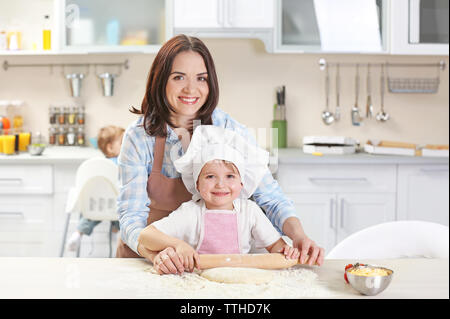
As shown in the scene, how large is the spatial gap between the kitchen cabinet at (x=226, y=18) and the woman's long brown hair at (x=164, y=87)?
3.03 feet

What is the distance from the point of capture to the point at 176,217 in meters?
0.55

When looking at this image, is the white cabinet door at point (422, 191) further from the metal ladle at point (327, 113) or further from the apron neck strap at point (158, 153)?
the apron neck strap at point (158, 153)

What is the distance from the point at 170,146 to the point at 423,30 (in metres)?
1.15

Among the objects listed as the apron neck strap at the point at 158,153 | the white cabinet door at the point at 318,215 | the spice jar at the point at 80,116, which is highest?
the spice jar at the point at 80,116

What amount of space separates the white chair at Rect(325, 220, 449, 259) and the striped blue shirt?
0.58 ft

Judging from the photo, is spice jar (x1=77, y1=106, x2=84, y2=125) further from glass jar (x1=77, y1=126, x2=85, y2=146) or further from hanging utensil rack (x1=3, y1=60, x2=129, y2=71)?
hanging utensil rack (x1=3, y1=60, x2=129, y2=71)

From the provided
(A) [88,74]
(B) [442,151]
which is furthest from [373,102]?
(A) [88,74]

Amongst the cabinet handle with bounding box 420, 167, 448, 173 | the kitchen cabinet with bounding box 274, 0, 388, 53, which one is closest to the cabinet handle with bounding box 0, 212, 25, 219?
the kitchen cabinet with bounding box 274, 0, 388, 53

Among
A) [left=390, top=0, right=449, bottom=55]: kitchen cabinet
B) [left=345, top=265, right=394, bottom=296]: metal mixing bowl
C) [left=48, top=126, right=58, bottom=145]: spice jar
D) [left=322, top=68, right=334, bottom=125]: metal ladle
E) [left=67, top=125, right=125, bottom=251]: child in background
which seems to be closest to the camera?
[left=345, top=265, right=394, bottom=296]: metal mixing bowl

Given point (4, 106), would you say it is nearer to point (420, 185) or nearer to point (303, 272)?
point (420, 185)

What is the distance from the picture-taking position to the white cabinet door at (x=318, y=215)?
4.68 ft

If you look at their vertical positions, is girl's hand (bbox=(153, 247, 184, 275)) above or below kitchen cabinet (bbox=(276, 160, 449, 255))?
above

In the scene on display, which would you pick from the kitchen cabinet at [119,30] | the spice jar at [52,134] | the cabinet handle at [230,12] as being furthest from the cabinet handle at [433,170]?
the spice jar at [52,134]

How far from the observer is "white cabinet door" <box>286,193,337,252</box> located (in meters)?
1.43
